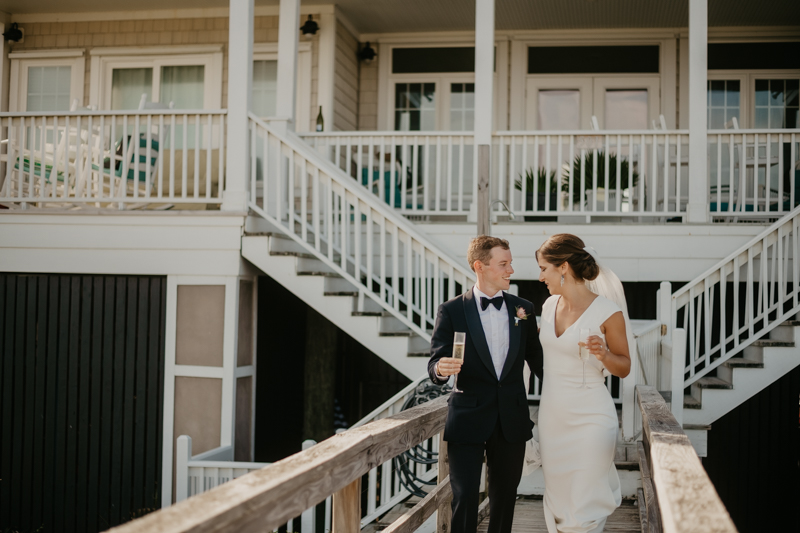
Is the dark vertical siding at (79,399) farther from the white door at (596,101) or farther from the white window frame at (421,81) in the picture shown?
the white door at (596,101)

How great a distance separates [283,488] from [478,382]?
145cm

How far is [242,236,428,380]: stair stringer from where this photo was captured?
6555mm

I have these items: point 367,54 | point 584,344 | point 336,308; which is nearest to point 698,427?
point 336,308

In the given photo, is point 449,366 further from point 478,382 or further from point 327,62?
point 327,62

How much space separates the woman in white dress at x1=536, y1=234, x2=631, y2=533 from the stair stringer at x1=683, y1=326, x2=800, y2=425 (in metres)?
3.20

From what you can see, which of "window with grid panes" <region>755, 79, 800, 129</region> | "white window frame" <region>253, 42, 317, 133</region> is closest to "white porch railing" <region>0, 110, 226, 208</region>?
A: "white window frame" <region>253, 42, 317, 133</region>

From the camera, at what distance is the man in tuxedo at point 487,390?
3.21 m

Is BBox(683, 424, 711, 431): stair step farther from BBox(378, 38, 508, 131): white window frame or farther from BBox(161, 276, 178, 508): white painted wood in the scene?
BBox(378, 38, 508, 131): white window frame

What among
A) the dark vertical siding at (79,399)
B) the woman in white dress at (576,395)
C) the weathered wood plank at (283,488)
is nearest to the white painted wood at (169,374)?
the dark vertical siding at (79,399)

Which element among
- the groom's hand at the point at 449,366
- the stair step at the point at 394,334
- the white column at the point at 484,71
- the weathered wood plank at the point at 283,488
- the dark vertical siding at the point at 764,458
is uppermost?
the white column at the point at 484,71

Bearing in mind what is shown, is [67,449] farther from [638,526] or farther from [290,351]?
[638,526]

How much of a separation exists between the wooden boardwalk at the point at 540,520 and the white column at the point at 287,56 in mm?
4973

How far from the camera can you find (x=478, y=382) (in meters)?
3.24

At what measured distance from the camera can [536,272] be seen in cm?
732
